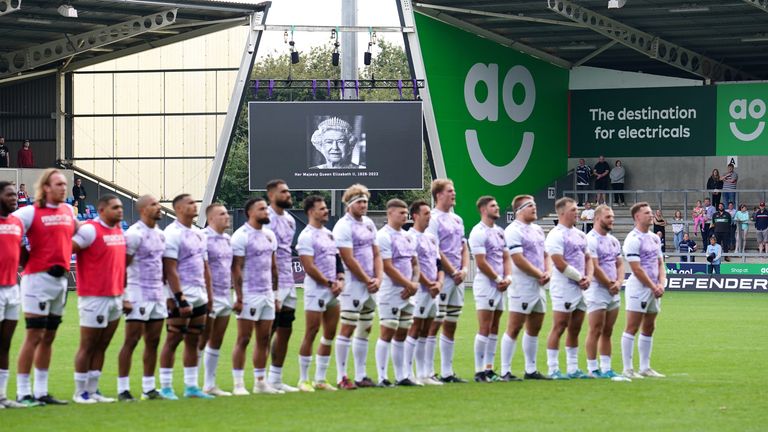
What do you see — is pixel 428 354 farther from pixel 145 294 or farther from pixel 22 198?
pixel 22 198

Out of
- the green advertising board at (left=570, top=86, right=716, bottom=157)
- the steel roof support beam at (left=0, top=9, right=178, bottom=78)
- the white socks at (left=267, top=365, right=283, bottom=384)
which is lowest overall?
the white socks at (left=267, top=365, right=283, bottom=384)

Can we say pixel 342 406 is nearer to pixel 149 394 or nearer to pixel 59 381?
pixel 149 394

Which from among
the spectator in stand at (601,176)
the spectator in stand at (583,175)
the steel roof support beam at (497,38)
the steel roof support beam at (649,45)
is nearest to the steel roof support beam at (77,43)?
the steel roof support beam at (497,38)

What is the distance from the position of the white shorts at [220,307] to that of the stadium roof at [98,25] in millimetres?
23839

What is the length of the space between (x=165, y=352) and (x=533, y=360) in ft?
14.4

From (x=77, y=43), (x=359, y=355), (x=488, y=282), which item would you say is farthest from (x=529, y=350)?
(x=77, y=43)

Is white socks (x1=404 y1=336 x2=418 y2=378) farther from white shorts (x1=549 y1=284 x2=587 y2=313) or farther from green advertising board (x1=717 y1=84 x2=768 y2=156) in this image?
green advertising board (x1=717 y1=84 x2=768 y2=156)

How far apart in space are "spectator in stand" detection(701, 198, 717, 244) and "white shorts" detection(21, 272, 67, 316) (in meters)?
31.6

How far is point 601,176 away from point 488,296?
102ft

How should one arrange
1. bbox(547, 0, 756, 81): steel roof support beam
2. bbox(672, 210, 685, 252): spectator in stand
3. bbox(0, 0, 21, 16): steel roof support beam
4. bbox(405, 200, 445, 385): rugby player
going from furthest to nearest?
bbox(672, 210, 685, 252): spectator in stand < bbox(547, 0, 756, 81): steel roof support beam < bbox(0, 0, 21, 16): steel roof support beam < bbox(405, 200, 445, 385): rugby player

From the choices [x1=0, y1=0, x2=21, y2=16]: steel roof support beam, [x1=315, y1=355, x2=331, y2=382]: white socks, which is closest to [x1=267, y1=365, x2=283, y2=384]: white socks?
[x1=315, y1=355, x2=331, y2=382]: white socks

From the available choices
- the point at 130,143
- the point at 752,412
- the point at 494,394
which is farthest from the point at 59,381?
the point at 130,143

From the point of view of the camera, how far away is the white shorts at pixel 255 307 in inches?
544

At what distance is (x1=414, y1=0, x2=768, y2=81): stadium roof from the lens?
39.3 metres
